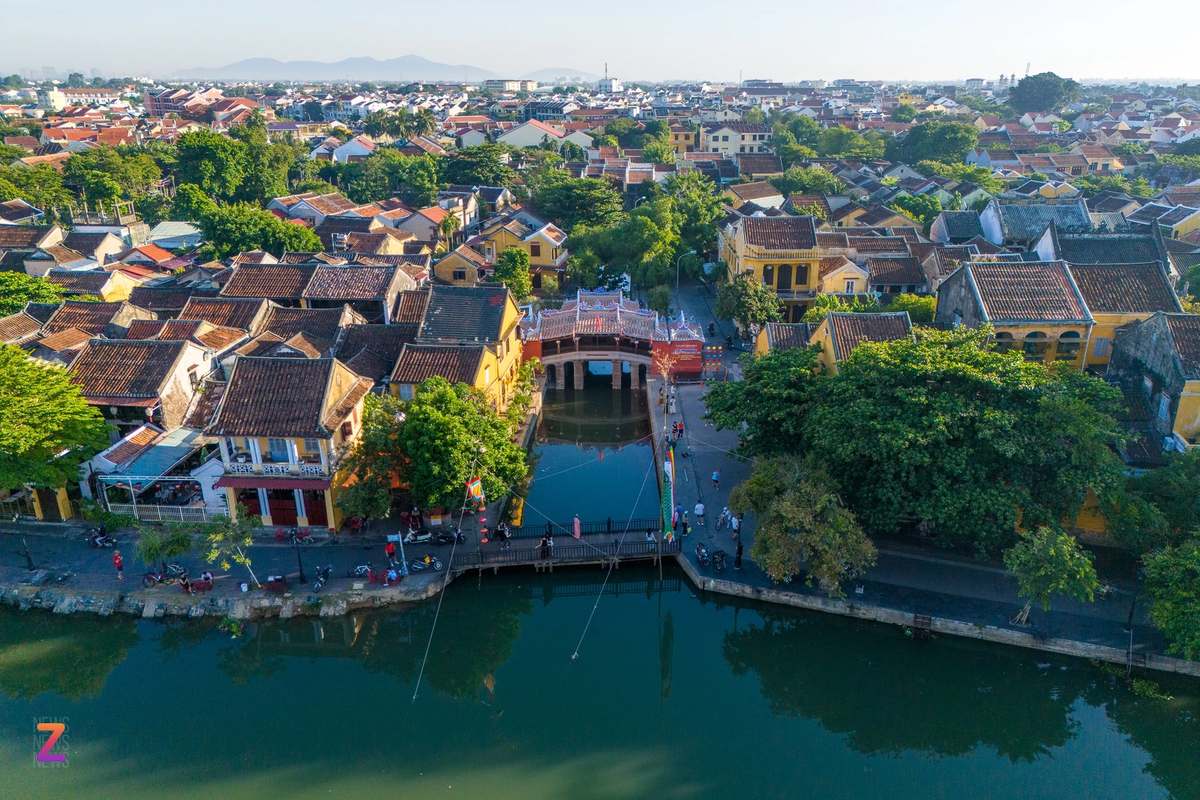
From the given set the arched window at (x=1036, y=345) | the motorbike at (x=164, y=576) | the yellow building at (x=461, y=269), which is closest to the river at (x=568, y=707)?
the motorbike at (x=164, y=576)

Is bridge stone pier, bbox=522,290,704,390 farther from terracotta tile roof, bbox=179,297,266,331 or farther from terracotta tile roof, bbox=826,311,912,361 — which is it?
terracotta tile roof, bbox=179,297,266,331

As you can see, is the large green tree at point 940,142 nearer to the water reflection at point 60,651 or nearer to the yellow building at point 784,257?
the yellow building at point 784,257

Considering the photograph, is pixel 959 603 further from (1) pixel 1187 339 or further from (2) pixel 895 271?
(2) pixel 895 271

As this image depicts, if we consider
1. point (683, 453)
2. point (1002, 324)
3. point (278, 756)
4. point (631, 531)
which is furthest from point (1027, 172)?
point (278, 756)

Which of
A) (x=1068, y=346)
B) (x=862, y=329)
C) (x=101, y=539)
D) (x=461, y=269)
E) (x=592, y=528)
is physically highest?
(x=862, y=329)

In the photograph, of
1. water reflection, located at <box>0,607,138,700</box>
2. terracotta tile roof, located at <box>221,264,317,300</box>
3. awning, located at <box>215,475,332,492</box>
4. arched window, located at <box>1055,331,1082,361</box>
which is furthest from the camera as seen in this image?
terracotta tile roof, located at <box>221,264,317,300</box>

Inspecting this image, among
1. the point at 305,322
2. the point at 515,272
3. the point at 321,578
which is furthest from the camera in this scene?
the point at 515,272

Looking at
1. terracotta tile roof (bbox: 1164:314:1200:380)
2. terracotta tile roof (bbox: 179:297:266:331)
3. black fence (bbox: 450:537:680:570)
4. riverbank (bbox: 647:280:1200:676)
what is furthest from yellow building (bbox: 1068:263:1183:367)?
terracotta tile roof (bbox: 179:297:266:331)

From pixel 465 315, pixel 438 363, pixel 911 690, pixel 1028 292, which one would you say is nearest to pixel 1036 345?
Answer: pixel 1028 292
